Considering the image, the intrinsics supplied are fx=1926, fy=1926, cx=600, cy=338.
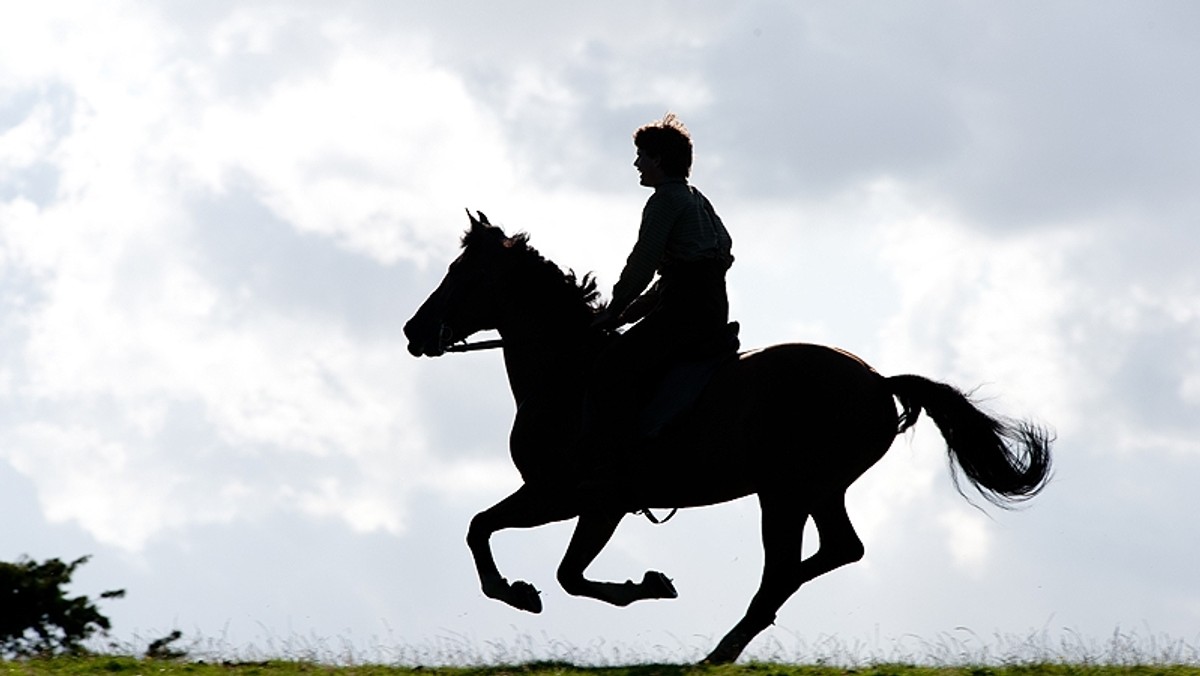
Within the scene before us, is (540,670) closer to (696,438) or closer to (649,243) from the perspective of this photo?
(696,438)

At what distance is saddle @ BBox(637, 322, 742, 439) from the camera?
13.4 meters

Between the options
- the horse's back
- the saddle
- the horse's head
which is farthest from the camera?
the horse's head

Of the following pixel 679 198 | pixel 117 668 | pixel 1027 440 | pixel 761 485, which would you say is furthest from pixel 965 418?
pixel 117 668

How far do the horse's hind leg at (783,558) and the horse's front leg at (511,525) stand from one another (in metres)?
1.69

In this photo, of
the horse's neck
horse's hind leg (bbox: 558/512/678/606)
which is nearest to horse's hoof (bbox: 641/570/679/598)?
horse's hind leg (bbox: 558/512/678/606)

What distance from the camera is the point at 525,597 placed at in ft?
46.6

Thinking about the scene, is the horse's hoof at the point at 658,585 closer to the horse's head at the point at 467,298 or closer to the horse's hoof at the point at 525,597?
the horse's hoof at the point at 525,597

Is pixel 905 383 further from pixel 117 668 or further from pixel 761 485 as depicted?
pixel 117 668

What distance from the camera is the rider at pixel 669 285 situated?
13.6 m

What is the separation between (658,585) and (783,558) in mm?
1329

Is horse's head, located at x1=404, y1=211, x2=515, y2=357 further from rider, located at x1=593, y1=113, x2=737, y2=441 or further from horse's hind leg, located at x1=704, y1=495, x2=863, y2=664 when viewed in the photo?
horse's hind leg, located at x1=704, y1=495, x2=863, y2=664

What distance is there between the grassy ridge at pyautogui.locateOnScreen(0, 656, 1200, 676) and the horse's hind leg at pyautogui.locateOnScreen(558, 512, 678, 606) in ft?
3.91

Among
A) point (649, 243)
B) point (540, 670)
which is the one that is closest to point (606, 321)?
point (649, 243)

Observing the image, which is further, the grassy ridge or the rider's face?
the rider's face
